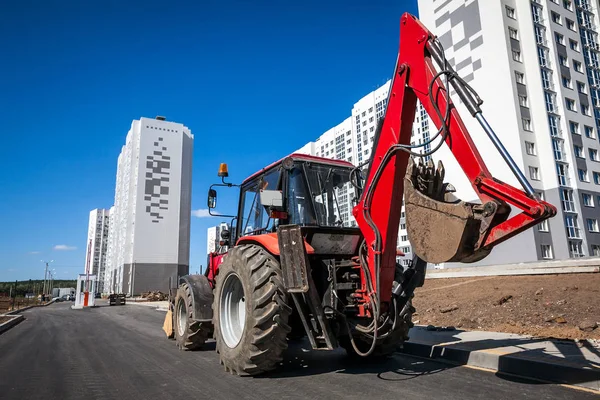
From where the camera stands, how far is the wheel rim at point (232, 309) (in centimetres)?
519

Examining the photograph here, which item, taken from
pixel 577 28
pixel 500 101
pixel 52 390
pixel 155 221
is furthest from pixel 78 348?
pixel 577 28

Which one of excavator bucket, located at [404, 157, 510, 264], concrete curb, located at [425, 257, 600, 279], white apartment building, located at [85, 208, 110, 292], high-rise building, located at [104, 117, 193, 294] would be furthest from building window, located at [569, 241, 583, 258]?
white apartment building, located at [85, 208, 110, 292]

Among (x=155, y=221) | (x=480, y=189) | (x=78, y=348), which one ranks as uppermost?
(x=155, y=221)

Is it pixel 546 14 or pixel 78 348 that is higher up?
pixel 546 14

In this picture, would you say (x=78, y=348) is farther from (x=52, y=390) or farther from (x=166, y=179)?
(x=166, y=179)

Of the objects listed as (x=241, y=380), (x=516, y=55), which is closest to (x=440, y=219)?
(x=241, y=380)

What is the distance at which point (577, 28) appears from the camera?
39594mm

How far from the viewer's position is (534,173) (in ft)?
111

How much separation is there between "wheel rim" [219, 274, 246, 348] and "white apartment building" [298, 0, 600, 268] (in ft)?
95.5

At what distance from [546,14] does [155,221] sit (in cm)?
4677

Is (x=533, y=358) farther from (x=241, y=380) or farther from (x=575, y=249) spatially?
(x=575, y=249)

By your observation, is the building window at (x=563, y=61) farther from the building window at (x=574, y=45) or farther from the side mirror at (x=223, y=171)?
the side mirror at (x=223, y=171)

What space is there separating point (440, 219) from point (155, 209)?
48.7m

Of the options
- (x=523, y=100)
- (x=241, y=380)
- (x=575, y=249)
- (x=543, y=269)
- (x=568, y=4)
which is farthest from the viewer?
(x=568, y=4)
